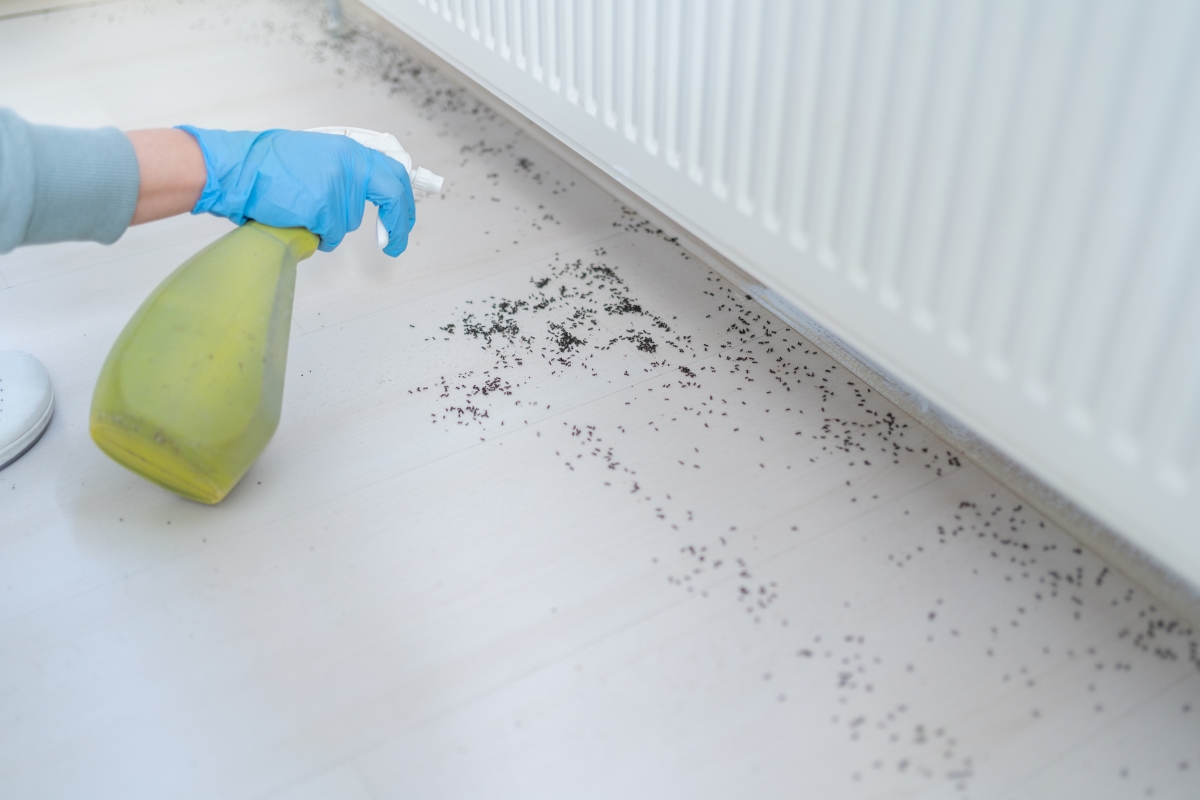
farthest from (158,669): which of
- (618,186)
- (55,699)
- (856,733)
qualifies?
(618,186)

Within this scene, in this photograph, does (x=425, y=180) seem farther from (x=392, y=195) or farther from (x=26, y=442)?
(x=26, y=442)

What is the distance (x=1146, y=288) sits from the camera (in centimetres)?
57

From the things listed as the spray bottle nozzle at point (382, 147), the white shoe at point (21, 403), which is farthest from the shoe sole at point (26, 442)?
the spray bottle nozzle at point (382, 147)

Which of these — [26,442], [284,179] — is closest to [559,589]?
[284,179]

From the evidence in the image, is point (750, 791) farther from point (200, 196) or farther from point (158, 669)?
point (200, 196)

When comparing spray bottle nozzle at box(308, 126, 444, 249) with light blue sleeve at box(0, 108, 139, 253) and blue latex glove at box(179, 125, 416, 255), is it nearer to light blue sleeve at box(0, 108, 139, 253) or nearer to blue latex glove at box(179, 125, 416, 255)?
blue latex glove at box(179, 125, 416, 255)

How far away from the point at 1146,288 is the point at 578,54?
2.14 ft

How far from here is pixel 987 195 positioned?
64 cm

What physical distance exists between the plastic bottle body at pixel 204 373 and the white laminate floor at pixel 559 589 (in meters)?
0.07

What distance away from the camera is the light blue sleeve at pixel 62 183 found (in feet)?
2.43

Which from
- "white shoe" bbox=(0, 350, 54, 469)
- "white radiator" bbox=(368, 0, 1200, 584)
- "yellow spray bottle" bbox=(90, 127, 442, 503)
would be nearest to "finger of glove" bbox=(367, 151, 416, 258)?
"yellow spray bottle" bbox=(90, 127, 442, 503)

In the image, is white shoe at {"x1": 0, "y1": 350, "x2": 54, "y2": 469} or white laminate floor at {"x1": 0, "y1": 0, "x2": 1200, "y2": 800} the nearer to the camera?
white laminate floor at {"x1": 0, "y1": 0, "x2": 1200, "y2": 800}

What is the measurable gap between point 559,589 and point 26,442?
1.80 ft

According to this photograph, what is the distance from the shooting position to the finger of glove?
931mm
